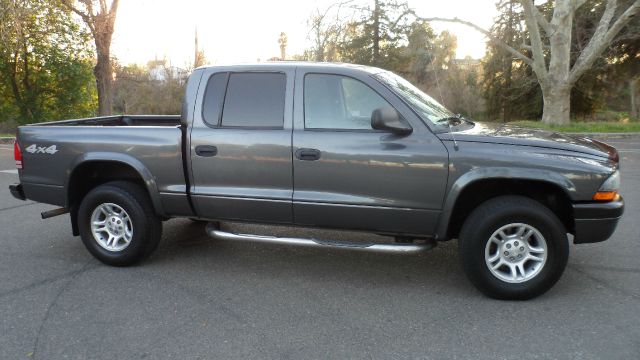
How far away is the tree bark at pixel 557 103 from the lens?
18938mm

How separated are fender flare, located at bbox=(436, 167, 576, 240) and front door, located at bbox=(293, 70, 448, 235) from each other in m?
0.07

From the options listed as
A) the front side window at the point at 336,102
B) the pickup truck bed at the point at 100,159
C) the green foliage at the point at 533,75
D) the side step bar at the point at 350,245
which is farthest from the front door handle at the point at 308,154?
the green foliage at the point at 533,75

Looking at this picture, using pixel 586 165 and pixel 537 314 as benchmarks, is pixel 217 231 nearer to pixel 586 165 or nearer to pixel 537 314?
pixel 537 314

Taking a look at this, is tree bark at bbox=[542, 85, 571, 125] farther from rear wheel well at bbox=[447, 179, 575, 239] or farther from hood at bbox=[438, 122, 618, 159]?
rear wheel well at bbox=[447, 179, 575, 239]

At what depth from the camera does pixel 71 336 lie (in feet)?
10.9

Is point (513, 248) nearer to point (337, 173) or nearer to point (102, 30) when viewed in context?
point (337, 173)

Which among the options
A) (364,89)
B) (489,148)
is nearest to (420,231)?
(489,148)

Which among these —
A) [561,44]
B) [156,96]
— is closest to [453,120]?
[561,44]

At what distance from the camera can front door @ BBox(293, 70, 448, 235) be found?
3.86m

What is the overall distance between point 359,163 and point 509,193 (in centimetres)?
122

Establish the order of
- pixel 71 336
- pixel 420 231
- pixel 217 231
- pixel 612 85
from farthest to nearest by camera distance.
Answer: pixel 612 85, pixel 217 231, pixel 420 231, pixel 71 336

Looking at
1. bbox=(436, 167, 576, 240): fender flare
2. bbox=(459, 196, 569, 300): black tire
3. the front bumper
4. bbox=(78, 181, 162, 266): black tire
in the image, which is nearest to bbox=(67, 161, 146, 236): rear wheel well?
bbox=(78, 181, 162, 266): black tire

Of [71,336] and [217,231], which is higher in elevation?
[217,231]

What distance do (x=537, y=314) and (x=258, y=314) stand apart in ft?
6.66
